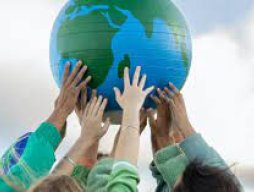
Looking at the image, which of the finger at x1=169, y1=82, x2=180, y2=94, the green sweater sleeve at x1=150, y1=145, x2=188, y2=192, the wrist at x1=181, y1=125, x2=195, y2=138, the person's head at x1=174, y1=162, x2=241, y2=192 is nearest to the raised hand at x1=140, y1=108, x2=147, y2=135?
the finger at x1=169, y1=82, x2=180, y2=94

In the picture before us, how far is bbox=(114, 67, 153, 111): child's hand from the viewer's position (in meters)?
3.86

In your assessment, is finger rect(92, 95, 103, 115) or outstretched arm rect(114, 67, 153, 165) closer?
outstretched arm rect(114, 67, 153, 165)

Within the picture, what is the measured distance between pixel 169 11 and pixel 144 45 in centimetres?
55

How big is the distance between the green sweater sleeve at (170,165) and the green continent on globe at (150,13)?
1.38 metres

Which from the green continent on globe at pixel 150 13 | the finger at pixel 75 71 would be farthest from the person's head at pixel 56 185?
the green continent on globe at pixel 150 13

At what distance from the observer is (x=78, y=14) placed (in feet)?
16.6

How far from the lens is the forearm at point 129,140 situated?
326 cm

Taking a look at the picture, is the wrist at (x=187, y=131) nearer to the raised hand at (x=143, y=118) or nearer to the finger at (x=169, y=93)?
the finger at (x=169, y=93)

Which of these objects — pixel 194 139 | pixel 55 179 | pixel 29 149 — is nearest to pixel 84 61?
pixel 29 149

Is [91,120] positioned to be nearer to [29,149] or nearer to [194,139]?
[29,149]

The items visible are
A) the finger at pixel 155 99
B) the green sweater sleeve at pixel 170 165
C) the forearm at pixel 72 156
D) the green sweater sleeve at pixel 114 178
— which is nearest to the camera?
the green sweater sleeve at pixel 114 178

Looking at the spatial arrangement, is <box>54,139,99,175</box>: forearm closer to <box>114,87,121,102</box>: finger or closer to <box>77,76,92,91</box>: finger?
<box>114,87,121,102</box>: finger

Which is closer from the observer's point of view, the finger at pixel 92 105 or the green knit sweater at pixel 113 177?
the green knit sweater at pixel 113 177

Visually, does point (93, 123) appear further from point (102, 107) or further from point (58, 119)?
point (58, 119)
